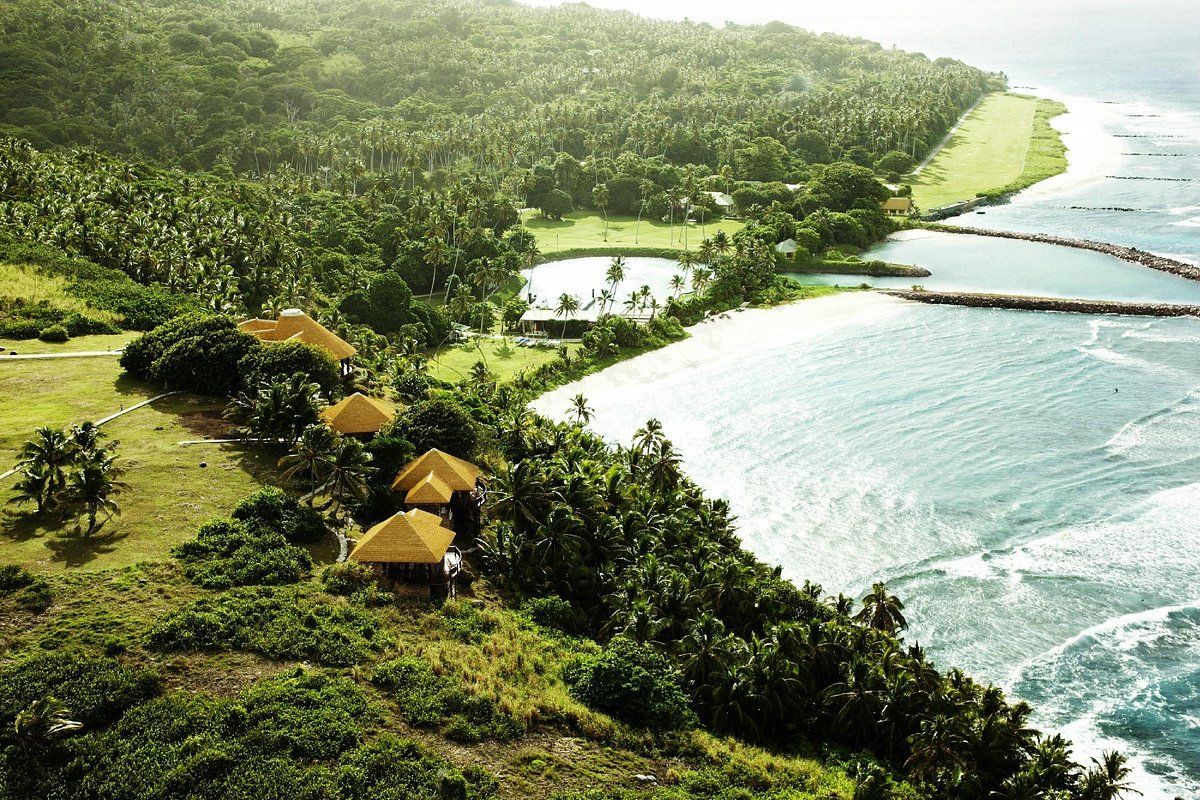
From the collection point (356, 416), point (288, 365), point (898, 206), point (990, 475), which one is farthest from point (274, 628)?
point (898, 206)

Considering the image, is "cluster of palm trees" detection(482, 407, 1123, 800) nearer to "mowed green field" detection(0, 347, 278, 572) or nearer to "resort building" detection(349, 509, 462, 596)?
"resort building" detection(349, 509, 462, 596)

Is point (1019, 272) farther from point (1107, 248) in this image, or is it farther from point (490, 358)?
point (490, 358)

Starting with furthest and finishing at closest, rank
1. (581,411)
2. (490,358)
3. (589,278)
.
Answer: (589,278), (490,358), (581,411)

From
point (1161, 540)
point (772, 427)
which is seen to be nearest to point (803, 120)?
point (772, 427)

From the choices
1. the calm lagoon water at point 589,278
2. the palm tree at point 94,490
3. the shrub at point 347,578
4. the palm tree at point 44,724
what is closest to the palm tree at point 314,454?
the shrub at point 347,578

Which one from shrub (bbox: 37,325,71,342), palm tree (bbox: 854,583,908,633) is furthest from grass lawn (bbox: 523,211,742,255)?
palm tree (bbox: 854,583,908,633)

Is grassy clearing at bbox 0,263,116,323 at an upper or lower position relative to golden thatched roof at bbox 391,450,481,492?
upper
